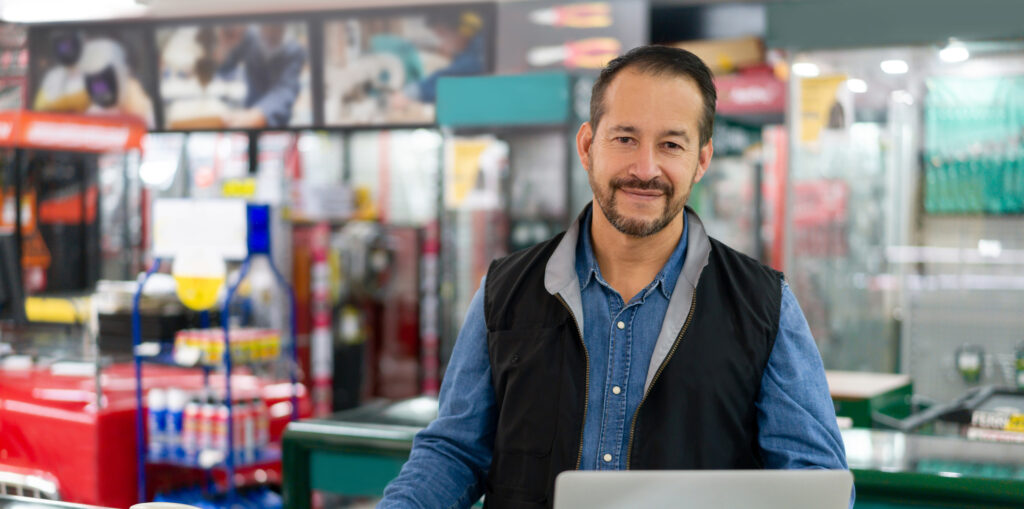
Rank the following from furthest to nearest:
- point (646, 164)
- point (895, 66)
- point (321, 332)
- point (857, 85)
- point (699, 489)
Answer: point (321, 332) < point (857, 85) < point (895, 66) < point (646, 164) < point (699, 489)

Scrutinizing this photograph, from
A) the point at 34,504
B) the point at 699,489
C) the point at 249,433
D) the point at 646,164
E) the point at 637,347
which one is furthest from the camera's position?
the point at 249,433

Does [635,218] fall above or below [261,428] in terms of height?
above

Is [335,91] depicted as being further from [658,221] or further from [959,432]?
[658,221]

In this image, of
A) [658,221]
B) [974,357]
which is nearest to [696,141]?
[658,221]

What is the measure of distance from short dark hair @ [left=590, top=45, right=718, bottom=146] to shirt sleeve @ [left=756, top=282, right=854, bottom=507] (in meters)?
0.34

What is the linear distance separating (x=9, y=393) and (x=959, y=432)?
4.91 metres

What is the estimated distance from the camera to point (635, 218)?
1.70m

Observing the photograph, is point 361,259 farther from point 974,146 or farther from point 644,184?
point 644,184

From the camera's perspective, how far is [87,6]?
5219 millimetres

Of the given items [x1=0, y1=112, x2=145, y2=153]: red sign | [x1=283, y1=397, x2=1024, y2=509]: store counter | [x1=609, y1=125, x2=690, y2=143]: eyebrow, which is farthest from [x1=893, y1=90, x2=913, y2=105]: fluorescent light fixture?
[x1=0, y1=112, x2=145, y2=153]: red sign

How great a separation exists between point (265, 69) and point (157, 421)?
4.27 meters

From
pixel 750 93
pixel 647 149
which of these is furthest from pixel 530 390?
pixel 750 93

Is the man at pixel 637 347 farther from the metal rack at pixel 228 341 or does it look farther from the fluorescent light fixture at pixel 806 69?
the fluorescent light fixture at pixel 806 69

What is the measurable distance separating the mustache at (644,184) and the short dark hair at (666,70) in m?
0.12
